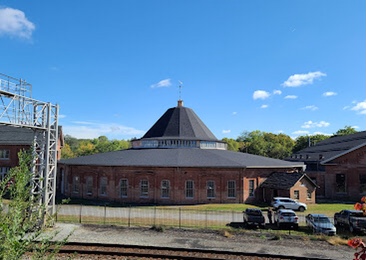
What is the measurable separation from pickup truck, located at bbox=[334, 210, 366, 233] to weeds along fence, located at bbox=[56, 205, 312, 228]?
2928 mm

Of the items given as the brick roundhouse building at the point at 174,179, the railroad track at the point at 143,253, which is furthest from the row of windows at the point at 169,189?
the railroad track at the point at 143,253

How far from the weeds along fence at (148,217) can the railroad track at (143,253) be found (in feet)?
19.0

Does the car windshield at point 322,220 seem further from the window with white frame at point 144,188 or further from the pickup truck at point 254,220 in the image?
the window with white frame at point 144,188

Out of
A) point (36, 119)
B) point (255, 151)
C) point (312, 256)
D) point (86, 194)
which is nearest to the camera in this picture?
point (312, 256)

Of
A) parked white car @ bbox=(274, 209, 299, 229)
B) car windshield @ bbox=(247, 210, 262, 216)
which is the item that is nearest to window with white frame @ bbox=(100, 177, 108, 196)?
car windshield @ bbox=(247, 210, 262, 216)

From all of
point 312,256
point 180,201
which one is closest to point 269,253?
point 312,256

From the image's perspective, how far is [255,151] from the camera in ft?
317

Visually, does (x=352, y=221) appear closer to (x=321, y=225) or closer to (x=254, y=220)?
(x=321, y=225)

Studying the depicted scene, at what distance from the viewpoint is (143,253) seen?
51.1ft

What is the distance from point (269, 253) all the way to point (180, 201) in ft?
57.1

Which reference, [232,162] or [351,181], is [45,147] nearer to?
[232,162]

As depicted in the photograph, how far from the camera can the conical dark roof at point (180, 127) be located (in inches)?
1750

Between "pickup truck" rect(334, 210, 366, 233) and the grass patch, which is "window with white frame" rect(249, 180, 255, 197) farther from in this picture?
the grass patch

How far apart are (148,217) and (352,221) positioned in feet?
54.3
